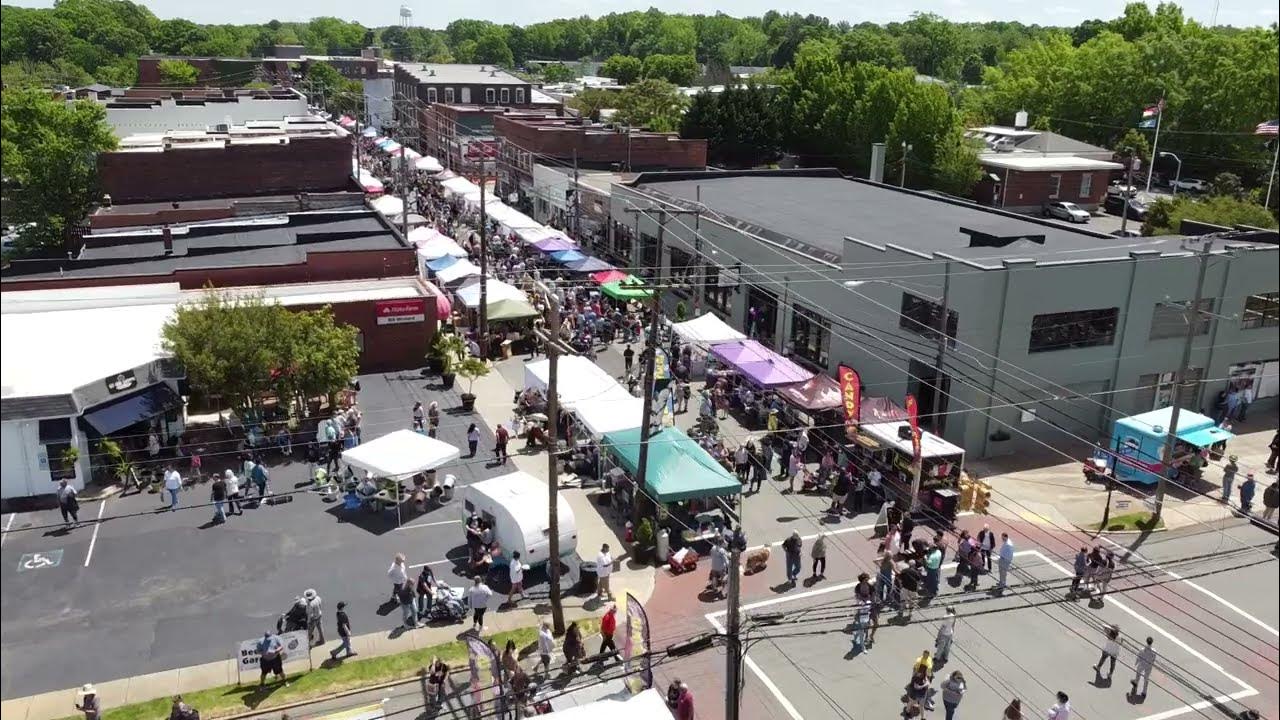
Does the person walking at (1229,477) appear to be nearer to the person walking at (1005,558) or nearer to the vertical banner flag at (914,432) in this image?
the person walking at (1005,558)

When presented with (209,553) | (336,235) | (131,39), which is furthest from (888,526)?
(336,235)

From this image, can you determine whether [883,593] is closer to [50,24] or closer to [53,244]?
[50,24]

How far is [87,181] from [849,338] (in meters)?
28.5

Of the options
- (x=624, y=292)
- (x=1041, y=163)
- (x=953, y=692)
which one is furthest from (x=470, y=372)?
(x=1041, y=163)

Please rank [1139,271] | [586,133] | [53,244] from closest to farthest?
1. [1139,271]
2. [53,244]
3. [586,133]

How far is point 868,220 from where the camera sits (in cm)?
3866

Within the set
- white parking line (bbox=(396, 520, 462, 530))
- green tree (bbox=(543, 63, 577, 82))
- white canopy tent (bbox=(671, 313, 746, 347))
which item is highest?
green tree (bbox=(543, 63, 577, 82))

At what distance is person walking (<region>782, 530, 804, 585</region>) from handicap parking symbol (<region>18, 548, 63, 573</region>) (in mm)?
14249

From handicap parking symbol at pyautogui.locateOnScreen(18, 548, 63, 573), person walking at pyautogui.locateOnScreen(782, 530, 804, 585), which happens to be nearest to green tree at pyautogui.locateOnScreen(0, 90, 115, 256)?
handicap parking symbol at pyautogui.locateOnScreen(18, 548, 63, 573)

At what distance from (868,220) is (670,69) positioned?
354ft

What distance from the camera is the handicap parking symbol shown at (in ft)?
21.8

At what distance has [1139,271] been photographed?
23.5 meters

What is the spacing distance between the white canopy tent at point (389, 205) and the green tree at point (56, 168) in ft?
42.0

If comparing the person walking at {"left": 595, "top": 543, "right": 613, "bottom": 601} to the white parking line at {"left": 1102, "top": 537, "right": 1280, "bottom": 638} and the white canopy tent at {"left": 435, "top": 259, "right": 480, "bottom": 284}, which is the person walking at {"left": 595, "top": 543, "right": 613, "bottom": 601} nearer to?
the white parking line at {"left": 1102, "top": 537, "right": 1280, "bottom": 638}
